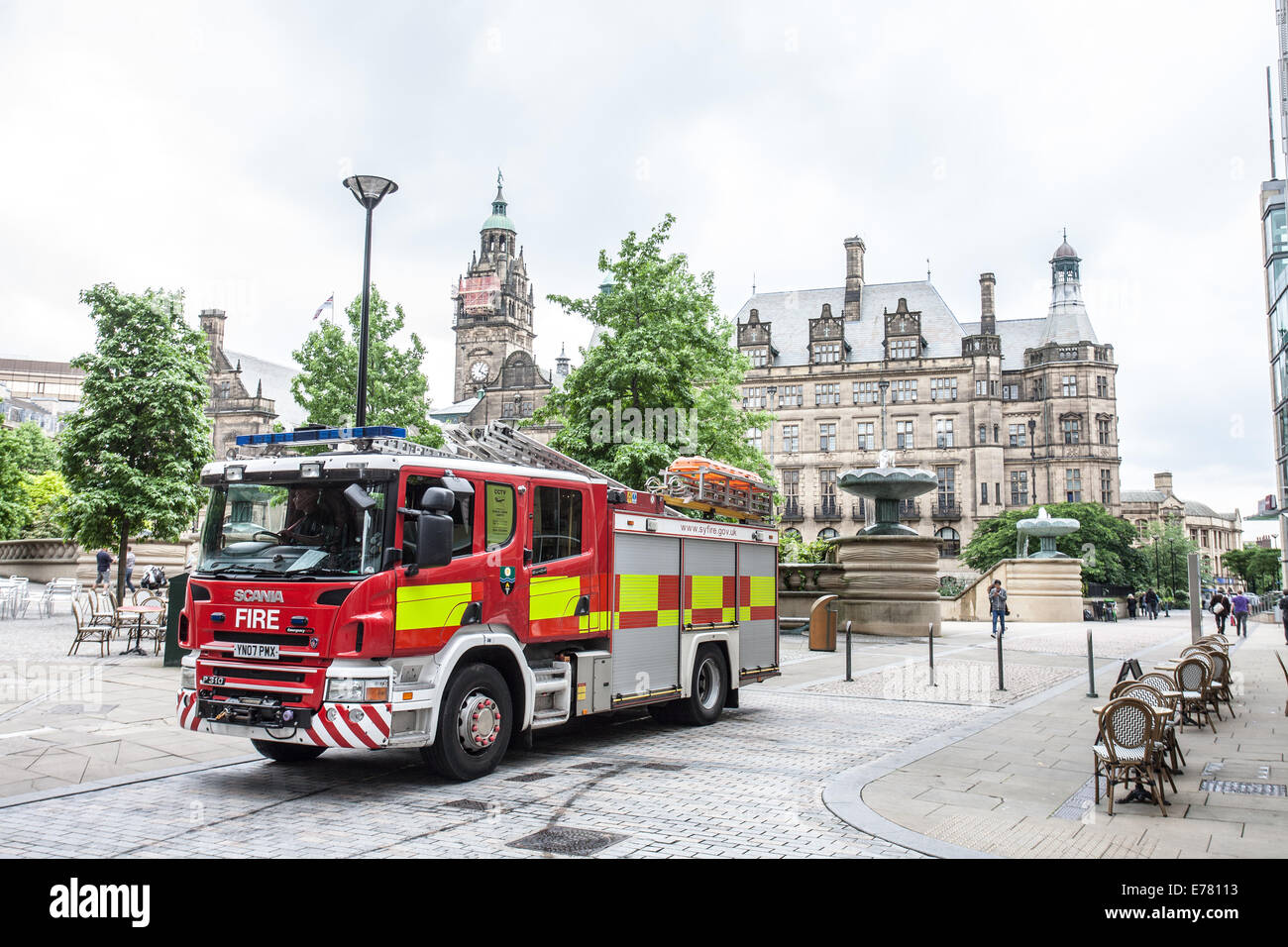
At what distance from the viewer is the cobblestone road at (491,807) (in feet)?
21.3

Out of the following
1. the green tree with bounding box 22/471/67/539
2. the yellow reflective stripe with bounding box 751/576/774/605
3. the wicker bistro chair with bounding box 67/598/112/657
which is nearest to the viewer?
the yellow reflective stripe with bounding box 751/576/774/605

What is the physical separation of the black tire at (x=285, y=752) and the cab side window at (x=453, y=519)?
2.46m

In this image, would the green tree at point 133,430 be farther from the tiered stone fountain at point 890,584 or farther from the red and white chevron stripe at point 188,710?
the tiered stone fountain at point 890,584

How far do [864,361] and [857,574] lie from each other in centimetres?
5135

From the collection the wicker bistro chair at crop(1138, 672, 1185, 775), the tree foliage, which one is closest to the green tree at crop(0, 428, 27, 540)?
the wicker bistro chair at crop(1138, 672, 1185, 775)

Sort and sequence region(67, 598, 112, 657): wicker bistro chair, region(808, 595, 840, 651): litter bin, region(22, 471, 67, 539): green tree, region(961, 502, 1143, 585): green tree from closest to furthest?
region(67, 598, 112, 657): wicker bistro chair → region(808, 595, 840, 651): litter bin → region(22, 471, 67, 539): green tree → region(961, 502, 1143, 585): green tree

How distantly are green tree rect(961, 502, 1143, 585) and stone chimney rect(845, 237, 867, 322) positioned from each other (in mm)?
22182

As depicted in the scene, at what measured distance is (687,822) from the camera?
23.9 feet

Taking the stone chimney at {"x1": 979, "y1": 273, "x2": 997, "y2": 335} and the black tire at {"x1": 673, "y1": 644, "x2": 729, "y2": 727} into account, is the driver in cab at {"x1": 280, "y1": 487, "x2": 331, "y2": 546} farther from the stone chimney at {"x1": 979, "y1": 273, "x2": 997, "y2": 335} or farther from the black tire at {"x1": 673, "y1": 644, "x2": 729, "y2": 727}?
the stone chimney at {"x1": 979, "y1": 273, "x2": 997, "y2": 335}

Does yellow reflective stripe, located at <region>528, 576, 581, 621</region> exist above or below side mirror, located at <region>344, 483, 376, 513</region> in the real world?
below

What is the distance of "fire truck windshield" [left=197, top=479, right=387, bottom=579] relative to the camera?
8.01 m

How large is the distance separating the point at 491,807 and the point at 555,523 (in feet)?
10.3

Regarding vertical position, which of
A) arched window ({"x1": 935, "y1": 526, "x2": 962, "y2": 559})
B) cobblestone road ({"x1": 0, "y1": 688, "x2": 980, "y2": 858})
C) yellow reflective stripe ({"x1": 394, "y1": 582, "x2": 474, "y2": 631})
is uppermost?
arched window ({"x1": 935, "y1": 526, "x2": 962, "y2": 559})
